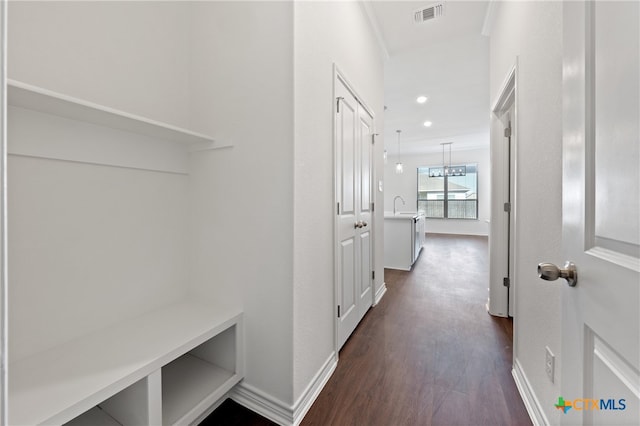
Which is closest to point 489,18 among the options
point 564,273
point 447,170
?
point 564,273

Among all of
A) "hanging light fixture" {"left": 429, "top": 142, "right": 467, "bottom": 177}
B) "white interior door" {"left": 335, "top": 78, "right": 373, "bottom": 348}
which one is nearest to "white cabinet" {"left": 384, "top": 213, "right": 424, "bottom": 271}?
"white interior door" {"left": 335, "top": 78, "right": 373, "bottom": 348}

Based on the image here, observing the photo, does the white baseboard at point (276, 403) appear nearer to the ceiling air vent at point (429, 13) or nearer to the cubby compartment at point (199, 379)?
the cubby compartment at point (199, 379)

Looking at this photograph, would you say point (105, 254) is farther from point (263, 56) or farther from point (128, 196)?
point (263, 56)

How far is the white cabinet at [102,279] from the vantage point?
100cm

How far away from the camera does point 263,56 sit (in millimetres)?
1435

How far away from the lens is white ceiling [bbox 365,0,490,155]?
2.57 meters

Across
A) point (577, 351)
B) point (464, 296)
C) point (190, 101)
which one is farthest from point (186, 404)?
point (464, 296)

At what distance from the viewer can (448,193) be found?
8.85m

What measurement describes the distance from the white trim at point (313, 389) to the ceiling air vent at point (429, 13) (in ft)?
10.3

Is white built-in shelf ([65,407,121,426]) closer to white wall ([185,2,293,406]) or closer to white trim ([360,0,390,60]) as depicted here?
white wall ([185,2,293,406])

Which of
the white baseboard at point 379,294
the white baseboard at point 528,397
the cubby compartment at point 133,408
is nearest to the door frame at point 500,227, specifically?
the white baseboard at point 528,397

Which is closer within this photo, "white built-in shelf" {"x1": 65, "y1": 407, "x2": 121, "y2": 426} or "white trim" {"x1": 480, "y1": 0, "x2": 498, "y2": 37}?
"white built-in shelf" {"x1": 65, "y1": 407, "x2": 121, "y2": 426}

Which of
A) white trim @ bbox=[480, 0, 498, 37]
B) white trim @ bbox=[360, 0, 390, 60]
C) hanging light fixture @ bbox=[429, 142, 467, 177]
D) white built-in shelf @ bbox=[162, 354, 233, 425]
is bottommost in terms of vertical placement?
white built-in shelf @ bbox=[162, 354, 233, 425]

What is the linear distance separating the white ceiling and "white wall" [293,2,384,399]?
3.28 feet
